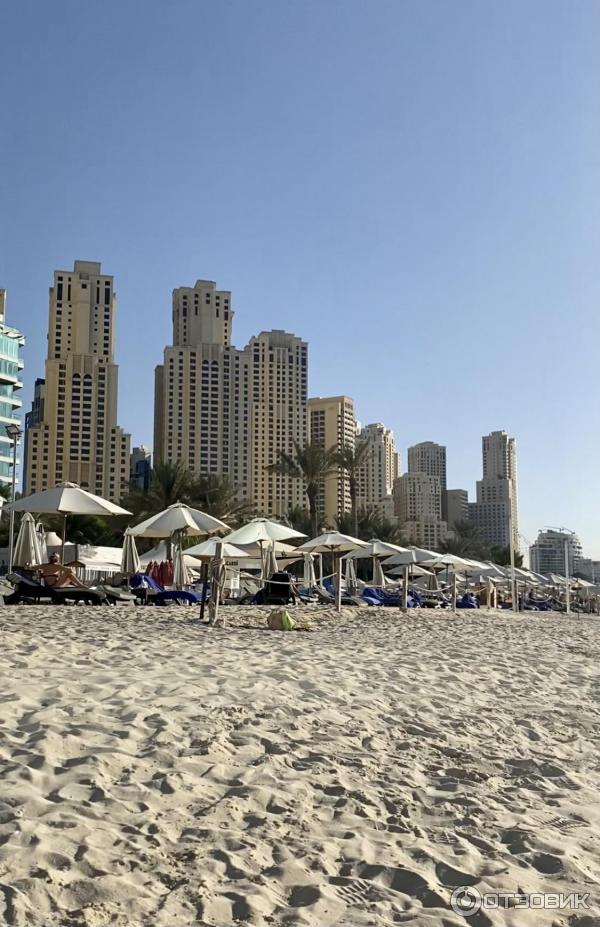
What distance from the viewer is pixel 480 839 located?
3.72 m

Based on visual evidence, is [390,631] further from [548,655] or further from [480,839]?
[480,839]

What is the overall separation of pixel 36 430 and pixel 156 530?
76.1m

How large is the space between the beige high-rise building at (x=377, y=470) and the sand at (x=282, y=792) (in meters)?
99.2

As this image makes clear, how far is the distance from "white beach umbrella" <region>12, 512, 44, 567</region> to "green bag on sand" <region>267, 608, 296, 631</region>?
23.5 ft

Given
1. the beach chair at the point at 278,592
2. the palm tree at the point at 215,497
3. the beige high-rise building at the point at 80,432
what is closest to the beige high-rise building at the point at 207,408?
the beige high-rise building at the point at 80,432

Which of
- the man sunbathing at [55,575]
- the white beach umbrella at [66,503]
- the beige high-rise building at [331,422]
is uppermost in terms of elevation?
the beige high-rise building at [331,422]

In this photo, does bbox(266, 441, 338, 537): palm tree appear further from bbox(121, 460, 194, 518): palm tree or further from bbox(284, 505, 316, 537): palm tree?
bbox(284, 505, 316, 537): palm tree

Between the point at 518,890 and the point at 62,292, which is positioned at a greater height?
the point at 62,292

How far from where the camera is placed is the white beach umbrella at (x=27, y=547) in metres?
17.3

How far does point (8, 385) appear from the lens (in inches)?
2749

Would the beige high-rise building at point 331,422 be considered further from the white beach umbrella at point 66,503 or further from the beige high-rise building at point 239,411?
the white beach umbrella at point 66,503

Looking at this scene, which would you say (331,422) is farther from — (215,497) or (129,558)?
(129,558)

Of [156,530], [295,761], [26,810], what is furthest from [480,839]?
[156,530]

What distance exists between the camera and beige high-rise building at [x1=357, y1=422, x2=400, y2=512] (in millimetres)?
111062
